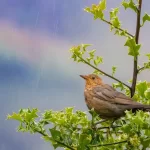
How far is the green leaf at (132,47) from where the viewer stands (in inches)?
95.7

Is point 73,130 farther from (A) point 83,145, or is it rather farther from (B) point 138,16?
(B) point 138,16

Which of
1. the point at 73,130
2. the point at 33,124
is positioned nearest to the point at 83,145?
the point at 73,130

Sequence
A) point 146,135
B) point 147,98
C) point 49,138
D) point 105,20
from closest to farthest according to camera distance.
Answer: point 146,135 → point 49,138 → point 147,98 → point 105,20

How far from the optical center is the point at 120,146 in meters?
2.38

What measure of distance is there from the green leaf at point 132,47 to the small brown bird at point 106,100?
0.79 feet

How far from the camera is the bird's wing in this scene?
98.3 inches

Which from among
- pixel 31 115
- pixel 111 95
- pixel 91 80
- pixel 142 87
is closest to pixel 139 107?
pixel 142 87

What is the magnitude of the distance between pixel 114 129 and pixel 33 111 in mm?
537

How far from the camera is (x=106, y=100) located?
8.50ft

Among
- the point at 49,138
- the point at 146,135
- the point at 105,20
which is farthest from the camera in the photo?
the point at 105,20

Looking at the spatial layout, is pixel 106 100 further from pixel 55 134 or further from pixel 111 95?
pixel 55 134

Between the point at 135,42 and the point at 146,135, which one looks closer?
the point at 146,135

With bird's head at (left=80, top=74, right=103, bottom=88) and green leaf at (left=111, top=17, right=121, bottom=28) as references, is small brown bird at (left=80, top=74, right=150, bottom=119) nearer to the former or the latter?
bird's head at (left=80, top=74, right=103, bottom=88)

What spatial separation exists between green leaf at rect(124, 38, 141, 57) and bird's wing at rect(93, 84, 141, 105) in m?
0.24
